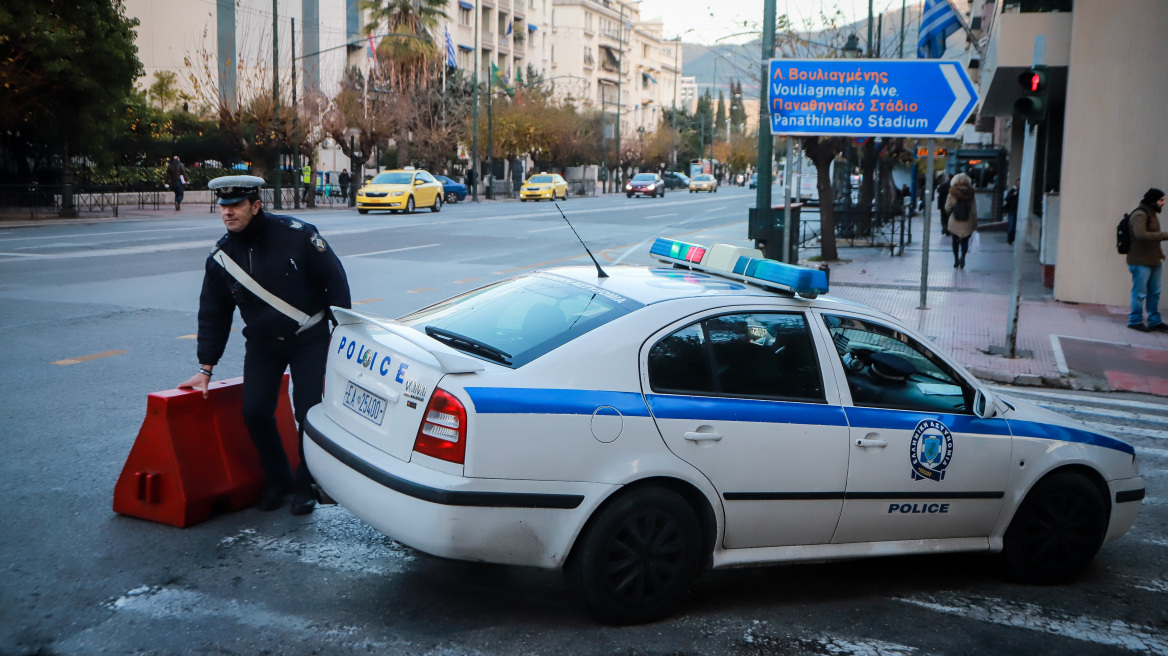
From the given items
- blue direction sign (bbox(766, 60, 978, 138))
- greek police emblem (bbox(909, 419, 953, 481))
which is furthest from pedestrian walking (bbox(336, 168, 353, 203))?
greek police emblem (bbox(909, 419, 953, 481))

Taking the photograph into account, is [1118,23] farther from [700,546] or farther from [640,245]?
[700,546]

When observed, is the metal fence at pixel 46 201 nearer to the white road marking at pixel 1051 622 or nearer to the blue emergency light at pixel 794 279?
the blue emergency light at pixel 794 279

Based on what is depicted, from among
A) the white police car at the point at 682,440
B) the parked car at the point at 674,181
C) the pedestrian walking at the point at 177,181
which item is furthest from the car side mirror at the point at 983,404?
the parked car at the point at 674,181

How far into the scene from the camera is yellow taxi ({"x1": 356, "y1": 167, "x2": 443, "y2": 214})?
36.9 meters

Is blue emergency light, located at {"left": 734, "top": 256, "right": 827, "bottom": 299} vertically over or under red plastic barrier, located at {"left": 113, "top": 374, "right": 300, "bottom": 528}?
over

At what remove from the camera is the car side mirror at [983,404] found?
494cm

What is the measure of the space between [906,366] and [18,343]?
28.0 feet

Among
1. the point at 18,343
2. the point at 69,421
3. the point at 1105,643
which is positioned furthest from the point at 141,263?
the point at 1105,643

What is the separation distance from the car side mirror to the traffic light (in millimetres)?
6866

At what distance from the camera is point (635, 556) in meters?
4.19

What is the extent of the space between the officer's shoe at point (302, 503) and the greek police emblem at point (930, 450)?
9.48ft

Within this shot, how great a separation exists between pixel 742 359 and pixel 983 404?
1.25m

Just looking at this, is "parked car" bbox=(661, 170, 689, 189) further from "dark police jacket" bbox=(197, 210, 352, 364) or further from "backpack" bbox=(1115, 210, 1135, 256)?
"dark police jacket" bbox=(197, 210, 352, 364)

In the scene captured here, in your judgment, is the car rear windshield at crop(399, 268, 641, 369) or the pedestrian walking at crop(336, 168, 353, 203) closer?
the car rear windshield at crop(399, 268, 641, 369)
